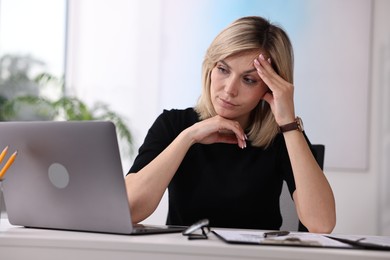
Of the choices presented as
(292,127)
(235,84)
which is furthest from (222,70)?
(292,127)

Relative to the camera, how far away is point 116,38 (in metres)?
4.68

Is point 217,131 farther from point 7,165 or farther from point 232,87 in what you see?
point 7,165

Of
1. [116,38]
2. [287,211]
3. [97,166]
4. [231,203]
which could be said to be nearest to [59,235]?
[97,166]

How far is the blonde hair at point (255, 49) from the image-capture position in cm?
204

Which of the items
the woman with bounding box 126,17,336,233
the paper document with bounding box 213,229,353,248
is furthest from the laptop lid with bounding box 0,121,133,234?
the woman with bounding box 126,17,336,233

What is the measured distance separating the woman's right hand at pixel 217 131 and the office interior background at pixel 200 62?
2331 mm

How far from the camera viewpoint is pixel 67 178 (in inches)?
58.7

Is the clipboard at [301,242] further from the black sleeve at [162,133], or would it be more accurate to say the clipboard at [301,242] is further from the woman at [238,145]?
the black sleeve at [162,133]

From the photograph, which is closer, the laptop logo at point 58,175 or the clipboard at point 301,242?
the clipboard at point 301,242

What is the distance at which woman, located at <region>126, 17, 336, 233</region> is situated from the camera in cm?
191

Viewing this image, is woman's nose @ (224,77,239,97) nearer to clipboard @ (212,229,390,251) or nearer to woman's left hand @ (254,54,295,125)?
woman's left hand @ (254,54,295,125)

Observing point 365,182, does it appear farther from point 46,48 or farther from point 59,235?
point 59,235

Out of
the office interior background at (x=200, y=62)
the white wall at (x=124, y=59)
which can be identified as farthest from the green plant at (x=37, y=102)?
the white wall at (x=124, y=59)

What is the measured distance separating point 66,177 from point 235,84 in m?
0.71
